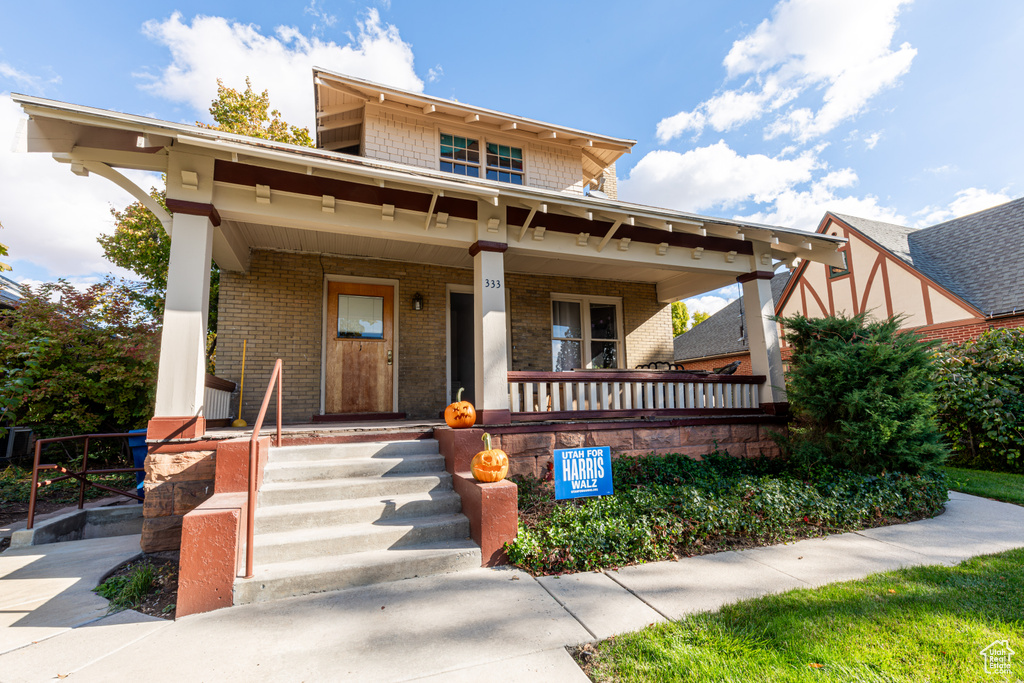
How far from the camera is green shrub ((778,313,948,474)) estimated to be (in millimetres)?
5012

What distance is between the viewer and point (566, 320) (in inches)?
347

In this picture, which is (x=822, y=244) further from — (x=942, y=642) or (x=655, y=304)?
(x=942, y=642)

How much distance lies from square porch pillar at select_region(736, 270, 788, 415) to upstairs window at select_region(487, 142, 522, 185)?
4645 millimetres

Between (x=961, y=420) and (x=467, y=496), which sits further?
(x=961, y=420)

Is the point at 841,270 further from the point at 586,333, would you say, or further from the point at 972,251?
the point at 586,333

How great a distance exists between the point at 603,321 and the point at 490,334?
4542 millimetres

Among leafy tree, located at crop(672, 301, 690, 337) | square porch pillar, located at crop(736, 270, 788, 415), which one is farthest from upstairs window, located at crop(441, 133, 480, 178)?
leafy tree, located at crop(672, 301, 690, 337)

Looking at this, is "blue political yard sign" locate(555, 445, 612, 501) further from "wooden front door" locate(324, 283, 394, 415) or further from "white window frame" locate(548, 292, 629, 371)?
"white window frame" locate(548, 292, 629, 371)

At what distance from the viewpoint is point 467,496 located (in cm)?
379

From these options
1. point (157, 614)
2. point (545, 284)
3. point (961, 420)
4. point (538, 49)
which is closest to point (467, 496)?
point (157, 614)

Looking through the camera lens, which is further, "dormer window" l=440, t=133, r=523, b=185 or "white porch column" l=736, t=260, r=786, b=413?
"dormer window" l=440, t=133, r=523, b=185

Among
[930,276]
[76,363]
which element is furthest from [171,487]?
[930,276]

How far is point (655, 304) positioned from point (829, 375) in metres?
4.22

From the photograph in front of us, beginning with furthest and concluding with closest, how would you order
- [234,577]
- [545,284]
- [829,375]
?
[545,284] → [829,375] → [234,577]
